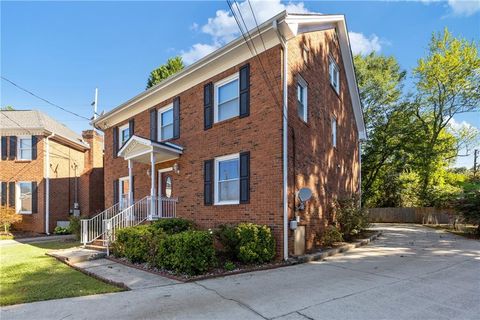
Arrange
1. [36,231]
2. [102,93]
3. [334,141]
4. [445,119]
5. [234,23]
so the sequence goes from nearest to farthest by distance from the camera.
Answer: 1. [234,23]
2. [334,141]
3. [36,231]
4. [102,93]
5. [445,119]

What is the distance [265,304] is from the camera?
218 inches

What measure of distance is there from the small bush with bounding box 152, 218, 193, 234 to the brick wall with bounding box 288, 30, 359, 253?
139 inches

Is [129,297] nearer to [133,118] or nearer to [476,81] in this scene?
[133,118]

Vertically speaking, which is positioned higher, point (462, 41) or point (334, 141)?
point (462, 41)

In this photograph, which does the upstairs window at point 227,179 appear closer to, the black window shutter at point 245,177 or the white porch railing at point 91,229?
the black window shutter at point 245,177

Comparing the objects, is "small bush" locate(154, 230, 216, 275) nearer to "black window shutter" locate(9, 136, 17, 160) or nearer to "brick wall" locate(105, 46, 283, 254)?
"brick wall" locate(105, 46, 283, 254)

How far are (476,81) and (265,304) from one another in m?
30.4

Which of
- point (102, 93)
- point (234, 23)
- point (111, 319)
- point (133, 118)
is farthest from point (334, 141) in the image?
point (102, 93)

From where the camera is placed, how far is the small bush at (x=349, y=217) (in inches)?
505

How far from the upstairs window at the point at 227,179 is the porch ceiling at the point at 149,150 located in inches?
86.0

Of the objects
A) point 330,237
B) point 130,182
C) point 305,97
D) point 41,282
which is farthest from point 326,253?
point 130,182

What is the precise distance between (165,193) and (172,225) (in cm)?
348

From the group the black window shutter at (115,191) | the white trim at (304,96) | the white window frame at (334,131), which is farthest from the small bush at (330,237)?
the black window shutter at (115,191)

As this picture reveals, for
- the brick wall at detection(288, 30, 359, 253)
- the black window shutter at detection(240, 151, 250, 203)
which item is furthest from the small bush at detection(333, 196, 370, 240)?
the black window shutter at detection(240, 151, 250, 203)
